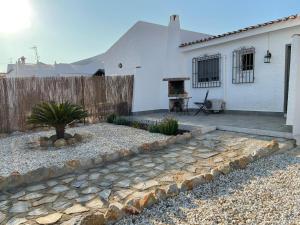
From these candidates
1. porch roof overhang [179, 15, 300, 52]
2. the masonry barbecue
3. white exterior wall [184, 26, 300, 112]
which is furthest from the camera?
the masonry barbecue

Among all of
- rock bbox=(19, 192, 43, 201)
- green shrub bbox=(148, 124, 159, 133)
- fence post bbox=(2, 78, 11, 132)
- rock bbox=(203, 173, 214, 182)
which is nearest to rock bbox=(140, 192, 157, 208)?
rock bbox=(203, 173, 214, 182)

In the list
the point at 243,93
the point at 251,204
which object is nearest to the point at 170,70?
the point at 243,93

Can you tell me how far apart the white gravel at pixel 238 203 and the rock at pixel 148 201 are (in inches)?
3.0

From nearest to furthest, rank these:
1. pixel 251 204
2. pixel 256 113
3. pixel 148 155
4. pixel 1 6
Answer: pixel 251 204, pixel 148 155, pixel 1 6, pixel 256 113

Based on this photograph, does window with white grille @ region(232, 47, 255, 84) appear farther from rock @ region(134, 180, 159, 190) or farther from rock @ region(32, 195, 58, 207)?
rock @ region(32, 195, 58, 207)

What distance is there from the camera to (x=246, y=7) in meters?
11.7

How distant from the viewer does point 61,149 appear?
6.84m

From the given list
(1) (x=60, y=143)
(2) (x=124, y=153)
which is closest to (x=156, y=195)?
(2) (x=124, y=153)

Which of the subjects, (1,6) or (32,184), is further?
(1,6)

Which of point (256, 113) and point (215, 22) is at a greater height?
point (215, 22)

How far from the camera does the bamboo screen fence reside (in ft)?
30.5

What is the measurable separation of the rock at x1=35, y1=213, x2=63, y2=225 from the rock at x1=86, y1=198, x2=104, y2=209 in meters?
0.41

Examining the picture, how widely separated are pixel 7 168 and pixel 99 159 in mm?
1850

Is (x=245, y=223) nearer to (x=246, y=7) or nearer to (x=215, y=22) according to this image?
(x=246, y=7)
